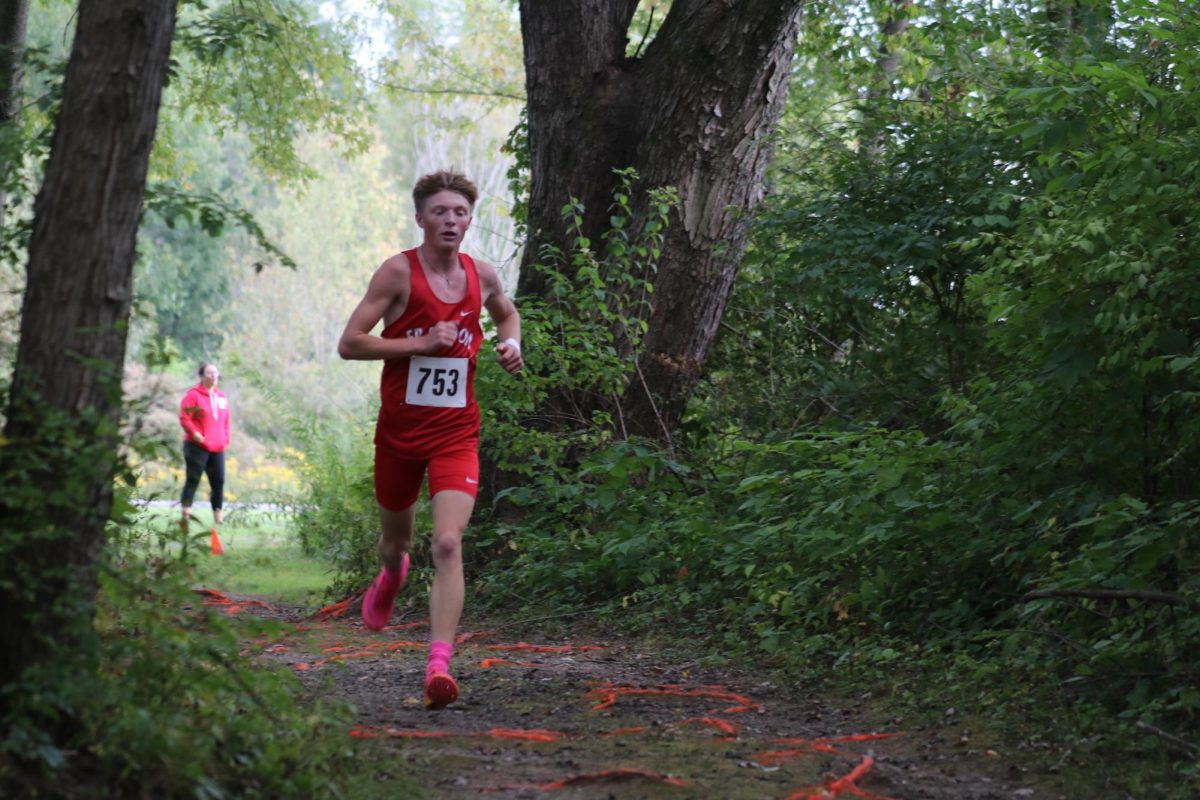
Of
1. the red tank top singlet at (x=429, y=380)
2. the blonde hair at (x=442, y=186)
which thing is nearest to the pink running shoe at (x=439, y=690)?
the red tank top singlet at (x=429, y=380)

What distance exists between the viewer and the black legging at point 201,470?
1597cm

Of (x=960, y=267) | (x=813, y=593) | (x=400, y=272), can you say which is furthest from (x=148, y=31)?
(x=960, y=267)

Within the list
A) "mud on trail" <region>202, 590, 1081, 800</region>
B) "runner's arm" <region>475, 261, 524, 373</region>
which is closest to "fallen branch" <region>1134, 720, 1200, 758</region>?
"mud on trail" <region>202, 590, 1081, 800</region>

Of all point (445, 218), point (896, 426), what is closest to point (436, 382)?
point (445, 218)

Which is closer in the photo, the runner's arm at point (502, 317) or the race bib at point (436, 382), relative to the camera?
the race bib at point (436, 382)

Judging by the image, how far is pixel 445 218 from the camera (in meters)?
Answer: 5.95

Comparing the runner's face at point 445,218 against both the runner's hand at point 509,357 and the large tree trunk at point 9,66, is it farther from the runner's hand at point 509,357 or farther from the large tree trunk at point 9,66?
the large tree trunk at point 9,66

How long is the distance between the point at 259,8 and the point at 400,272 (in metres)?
5.71

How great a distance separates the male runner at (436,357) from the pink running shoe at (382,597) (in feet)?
2.46

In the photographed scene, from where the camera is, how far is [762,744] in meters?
5.09

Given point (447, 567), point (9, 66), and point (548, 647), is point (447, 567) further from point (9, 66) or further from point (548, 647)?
point (9, 66)

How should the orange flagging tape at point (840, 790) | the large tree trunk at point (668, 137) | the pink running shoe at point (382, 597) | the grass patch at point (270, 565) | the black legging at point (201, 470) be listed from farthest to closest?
1. the black legging at point (201, 470)
2. the grass patch at point (270, 565)
3. the large tree trunk at point (668, 137)
4. the pink running shoe at point (382, 597)
5. the orange flagging tape at point (840, 790)

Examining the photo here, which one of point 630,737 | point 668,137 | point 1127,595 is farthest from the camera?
point 668,137

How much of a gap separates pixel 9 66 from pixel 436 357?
2140 millimetres
